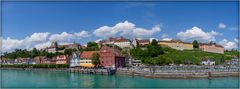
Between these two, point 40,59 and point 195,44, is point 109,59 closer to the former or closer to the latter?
point 40,59

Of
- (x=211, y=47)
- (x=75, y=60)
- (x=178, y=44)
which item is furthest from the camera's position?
(x=211, y=47)

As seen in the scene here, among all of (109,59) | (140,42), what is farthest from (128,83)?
(140,42)

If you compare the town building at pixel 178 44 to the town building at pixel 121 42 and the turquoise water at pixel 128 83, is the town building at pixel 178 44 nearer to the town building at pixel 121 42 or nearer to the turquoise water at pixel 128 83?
the town building at pixel 121 42

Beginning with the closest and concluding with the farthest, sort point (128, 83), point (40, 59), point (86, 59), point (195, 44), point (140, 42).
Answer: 1. point (128, 83)
2. point (86, 59)
3. point (40, 59)
4. point (140, 42)
5. point (195, 44)

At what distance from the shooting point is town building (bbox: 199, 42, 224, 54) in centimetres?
8681

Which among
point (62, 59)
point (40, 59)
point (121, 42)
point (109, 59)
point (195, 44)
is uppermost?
point (121, 42)

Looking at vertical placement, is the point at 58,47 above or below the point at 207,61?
above

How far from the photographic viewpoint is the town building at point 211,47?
86.8 m

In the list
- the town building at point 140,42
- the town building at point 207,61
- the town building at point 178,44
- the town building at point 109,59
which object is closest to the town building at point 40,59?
the town building at point 140,42

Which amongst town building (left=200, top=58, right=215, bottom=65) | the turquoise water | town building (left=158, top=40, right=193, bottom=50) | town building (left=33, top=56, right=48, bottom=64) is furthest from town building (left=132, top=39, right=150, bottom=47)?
the turquoise water

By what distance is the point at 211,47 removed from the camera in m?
88.8

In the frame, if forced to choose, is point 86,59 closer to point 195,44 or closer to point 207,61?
point 207,61

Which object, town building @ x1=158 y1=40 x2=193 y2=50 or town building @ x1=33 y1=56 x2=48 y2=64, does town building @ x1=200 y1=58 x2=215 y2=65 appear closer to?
town building @ x1=158 y1=40 x2=193 y2=50

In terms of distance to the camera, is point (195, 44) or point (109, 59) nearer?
point (109, 59)
